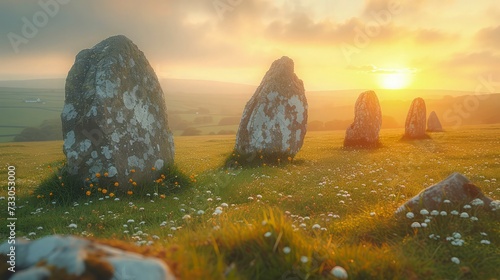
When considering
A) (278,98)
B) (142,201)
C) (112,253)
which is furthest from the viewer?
(278,98)

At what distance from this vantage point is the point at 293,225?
6.52 metres

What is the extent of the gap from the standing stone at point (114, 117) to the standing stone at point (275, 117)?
652cm

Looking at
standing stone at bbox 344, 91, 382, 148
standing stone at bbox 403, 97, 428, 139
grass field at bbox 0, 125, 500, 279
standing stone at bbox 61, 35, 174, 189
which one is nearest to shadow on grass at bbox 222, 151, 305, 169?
grass field at bbox 0, 125, 500, 279

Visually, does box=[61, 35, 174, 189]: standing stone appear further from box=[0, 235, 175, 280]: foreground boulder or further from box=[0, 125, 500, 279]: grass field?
box=[0, 235, 175, 280]: foreground boulder

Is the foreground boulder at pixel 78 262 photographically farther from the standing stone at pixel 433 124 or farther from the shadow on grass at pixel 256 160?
the standing stone at pixel 433 124

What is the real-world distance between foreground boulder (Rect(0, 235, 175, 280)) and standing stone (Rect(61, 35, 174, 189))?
9.77 metres

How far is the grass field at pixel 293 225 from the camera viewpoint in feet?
15.3

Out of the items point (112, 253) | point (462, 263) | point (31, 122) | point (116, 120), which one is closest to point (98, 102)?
point (116, 120)

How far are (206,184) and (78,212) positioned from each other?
472cm

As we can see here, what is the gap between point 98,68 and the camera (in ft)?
44.1

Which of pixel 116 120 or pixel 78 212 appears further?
pixel 116 120

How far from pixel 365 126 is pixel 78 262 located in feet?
97.7

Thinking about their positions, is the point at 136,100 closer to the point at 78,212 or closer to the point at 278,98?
the point at 78,212

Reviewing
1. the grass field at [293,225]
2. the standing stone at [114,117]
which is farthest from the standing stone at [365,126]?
the standing stone at [114,117]
